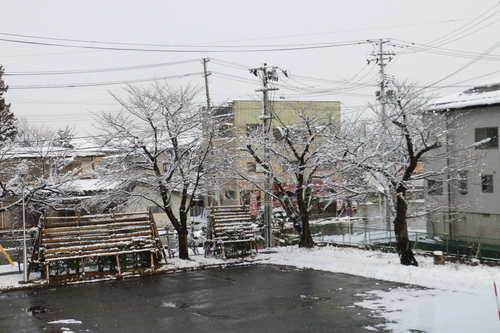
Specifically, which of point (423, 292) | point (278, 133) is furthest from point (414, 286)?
point (278, 133)

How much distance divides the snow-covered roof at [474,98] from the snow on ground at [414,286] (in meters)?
10.7

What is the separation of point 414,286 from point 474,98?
16.5m

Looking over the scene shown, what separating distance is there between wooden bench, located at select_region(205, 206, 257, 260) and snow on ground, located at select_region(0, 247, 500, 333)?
0.68 metres

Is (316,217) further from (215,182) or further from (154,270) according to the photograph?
(154,270)

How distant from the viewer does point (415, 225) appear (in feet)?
131

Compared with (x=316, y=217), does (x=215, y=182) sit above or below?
above

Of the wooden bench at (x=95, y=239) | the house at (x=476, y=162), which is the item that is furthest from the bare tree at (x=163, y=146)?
the house at (x=476, y=162)

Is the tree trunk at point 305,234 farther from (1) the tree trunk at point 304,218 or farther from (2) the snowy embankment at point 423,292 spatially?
(2) the snowy embankment at point 423,292

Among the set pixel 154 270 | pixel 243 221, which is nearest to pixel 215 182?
pixel 243 221

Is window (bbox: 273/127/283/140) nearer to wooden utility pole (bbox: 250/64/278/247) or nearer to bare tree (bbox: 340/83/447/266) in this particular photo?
wooden utility pole (bbox: 250/64/278/247)

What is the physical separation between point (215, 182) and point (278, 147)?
352 cm

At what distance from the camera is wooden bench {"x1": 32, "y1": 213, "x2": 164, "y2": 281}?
16.5 metres

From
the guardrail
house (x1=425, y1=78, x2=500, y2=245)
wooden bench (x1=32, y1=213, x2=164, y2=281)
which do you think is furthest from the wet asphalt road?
house (x1=425, y1=78, x2=500, y2=245)

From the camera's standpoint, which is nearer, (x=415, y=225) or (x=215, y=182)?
(x=215, y=182)
